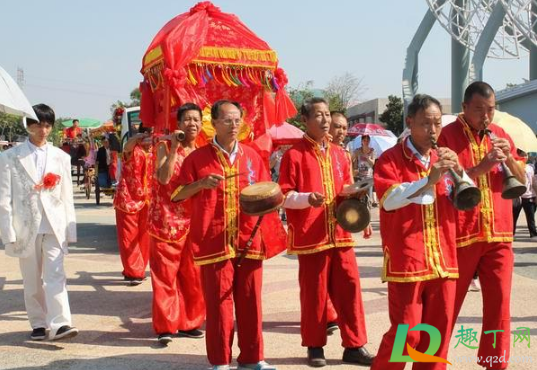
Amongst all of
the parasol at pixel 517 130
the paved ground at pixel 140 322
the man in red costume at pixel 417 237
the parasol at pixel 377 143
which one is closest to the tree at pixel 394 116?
the parasol at pixel 377 143

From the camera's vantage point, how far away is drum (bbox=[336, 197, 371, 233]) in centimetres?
417

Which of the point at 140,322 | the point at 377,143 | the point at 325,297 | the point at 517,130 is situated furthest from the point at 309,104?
the point at 377,143

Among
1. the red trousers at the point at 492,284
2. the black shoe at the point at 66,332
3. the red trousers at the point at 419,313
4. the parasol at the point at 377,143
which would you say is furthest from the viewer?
the parasol at the point at 377,143

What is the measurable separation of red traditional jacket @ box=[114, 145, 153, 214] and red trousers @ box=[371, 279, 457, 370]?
4285 millimetres

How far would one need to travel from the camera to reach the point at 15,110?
15.0ft

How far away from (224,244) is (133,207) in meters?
3.38

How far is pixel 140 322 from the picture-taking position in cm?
574

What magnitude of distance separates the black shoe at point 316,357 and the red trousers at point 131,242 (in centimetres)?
337

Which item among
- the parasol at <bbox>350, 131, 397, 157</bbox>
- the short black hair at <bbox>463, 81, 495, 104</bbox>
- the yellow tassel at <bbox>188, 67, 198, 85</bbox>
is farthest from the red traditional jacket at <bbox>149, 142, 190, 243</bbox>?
the parasol at <bbox>350, 131, 397, 157</bbox>

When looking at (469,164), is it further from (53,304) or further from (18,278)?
(18,278)

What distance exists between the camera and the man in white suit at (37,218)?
5.11 m

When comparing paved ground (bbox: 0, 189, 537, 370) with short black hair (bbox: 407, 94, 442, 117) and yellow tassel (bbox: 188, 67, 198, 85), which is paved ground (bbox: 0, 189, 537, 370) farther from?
yellow tassel (bbox: 188, 67, 198, 85)

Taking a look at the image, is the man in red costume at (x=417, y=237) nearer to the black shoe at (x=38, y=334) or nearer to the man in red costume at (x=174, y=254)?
the man in red costume at (x=174, y=254)

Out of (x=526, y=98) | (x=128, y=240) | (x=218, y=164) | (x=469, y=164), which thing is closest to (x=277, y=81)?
(x=128, y=240)
